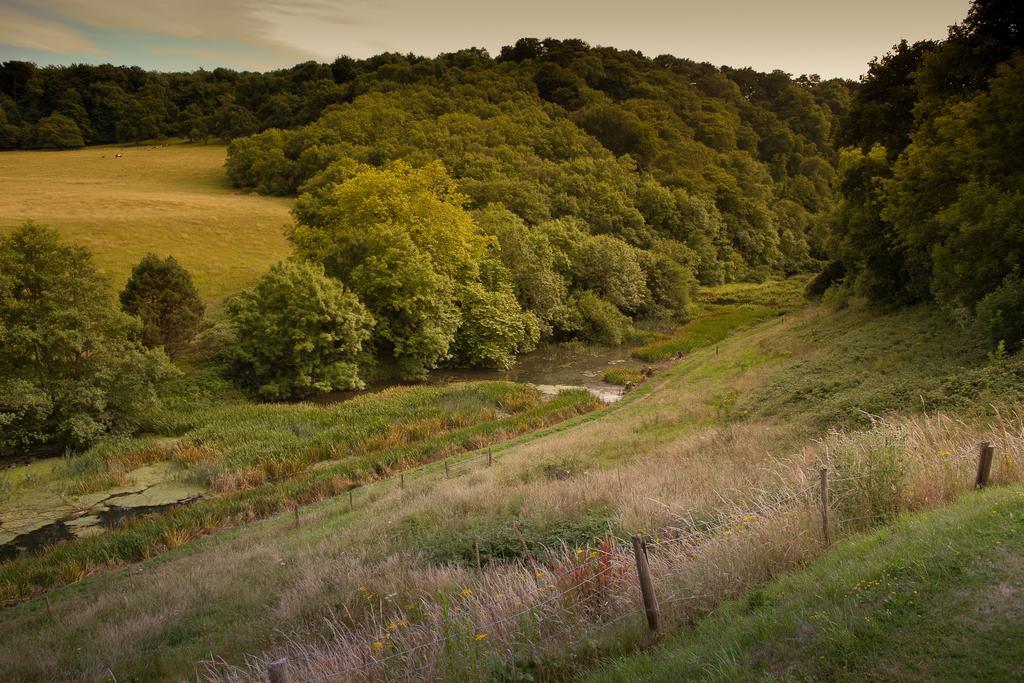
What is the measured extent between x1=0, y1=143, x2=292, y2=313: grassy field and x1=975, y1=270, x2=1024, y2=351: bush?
38144mm

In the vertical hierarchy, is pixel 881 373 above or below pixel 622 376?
above

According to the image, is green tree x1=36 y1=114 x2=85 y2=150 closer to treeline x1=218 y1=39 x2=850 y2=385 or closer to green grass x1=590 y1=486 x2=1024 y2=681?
treeline x1=218 y1=39 x2=850 y2=385

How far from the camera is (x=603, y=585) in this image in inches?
309

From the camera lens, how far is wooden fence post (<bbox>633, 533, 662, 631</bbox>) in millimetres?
6648

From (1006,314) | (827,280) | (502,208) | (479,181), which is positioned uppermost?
(479,181)

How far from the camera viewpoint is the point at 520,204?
196 ft

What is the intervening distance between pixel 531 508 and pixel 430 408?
18.4 meters

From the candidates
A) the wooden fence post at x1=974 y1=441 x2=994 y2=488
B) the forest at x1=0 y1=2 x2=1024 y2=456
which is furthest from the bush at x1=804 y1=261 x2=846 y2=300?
the wooden fence post at x1=974 y1=441 x2=994 y2=488

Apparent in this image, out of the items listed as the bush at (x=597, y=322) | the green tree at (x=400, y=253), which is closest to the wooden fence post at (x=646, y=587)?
the green tree at (x=400, y=253)

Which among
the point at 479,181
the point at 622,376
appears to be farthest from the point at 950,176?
the point at 479,181

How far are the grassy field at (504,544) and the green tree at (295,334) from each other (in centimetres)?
1224

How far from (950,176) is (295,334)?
2849 cm

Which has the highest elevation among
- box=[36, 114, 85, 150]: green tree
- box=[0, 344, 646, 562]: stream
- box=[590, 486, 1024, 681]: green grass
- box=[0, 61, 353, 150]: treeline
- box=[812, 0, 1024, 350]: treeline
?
box=[0, 61, 353, 150]: treeline

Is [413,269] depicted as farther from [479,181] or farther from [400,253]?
[479,181]
